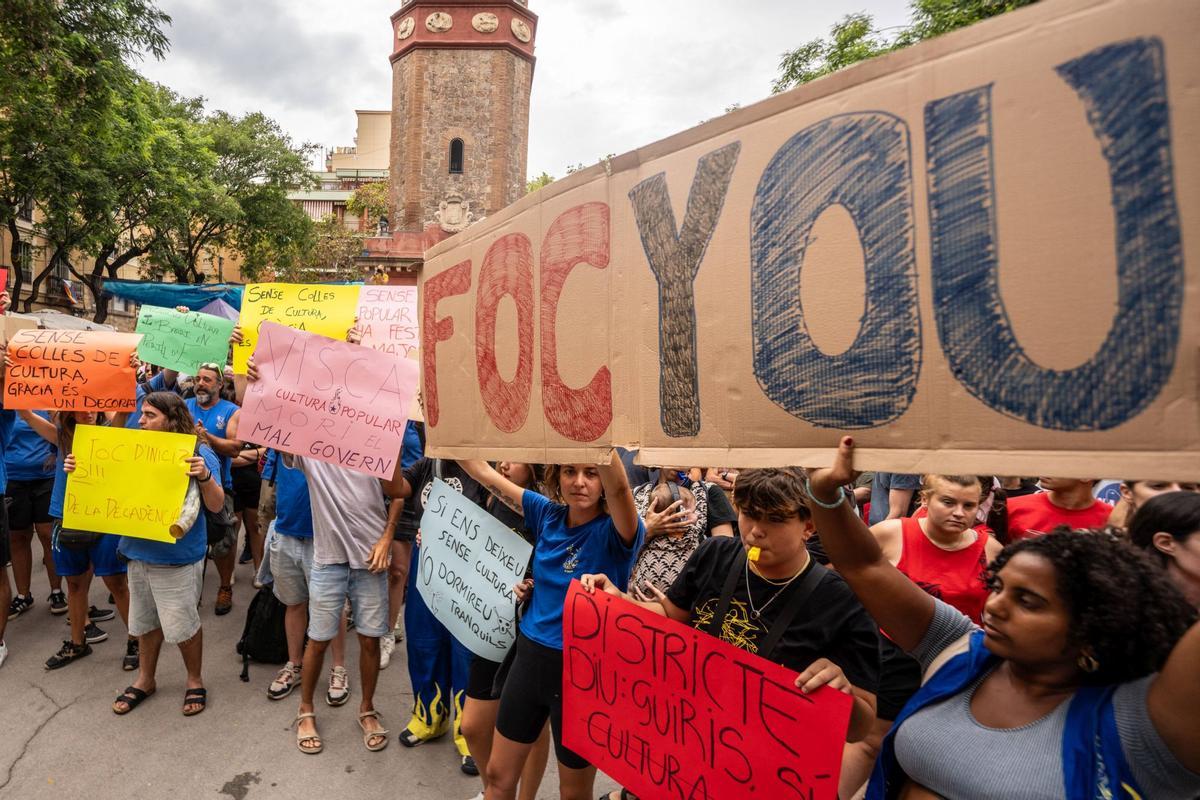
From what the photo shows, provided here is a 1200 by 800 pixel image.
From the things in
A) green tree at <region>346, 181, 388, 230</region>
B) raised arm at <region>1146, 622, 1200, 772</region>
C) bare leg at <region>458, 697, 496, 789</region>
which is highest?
green tree at <region>346, 181, 388, 230</region>

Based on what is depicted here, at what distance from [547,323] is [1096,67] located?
1.29 meters

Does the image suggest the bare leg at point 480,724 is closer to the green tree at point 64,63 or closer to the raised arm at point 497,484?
the raised arm at point 497,484

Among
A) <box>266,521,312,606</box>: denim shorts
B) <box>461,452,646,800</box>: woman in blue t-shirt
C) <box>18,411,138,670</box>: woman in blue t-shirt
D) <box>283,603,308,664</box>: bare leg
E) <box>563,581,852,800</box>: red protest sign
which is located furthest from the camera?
<box>18,411,138,670</box>: woman in blue t-shirt

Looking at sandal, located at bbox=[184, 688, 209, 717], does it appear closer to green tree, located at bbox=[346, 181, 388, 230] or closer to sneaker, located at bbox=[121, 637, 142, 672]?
sneaker, located at bbox=[121, 637, 142, 672]

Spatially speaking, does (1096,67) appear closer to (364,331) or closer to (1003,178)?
(1003,178)

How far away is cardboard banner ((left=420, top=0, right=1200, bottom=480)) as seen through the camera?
94 cm

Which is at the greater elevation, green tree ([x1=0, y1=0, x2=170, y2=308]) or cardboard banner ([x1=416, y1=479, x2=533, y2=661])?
green tree ([x1=0, y1=0, x2=170, y2=308])

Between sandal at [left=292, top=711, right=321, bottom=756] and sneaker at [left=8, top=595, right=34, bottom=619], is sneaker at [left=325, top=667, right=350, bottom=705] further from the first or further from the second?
sneaker at [left=8, top=595, right=34, bottom=619]

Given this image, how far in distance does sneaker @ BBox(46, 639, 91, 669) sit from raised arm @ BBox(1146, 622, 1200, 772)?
18.1ft

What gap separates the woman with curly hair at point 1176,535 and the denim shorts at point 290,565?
367 centimetres

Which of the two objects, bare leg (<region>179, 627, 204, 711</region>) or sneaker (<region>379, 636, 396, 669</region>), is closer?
bare leg (<region>179, 627, 204, 711</region>)

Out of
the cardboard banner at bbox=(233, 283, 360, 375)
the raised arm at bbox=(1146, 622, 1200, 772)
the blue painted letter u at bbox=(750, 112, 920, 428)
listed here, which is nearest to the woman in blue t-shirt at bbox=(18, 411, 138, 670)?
the cardboard banner at bbox=(233, 283, 360, 375)

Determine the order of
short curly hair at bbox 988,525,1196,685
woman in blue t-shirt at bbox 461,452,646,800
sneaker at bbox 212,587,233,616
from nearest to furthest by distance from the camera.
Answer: short curly hair at bbox 988,525,1196,685 → woman in blue t-shirt at bbox 461,452,646,800 → sneaker at bbox 212,587,233,616

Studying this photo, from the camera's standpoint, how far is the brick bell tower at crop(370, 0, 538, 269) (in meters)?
22.7
